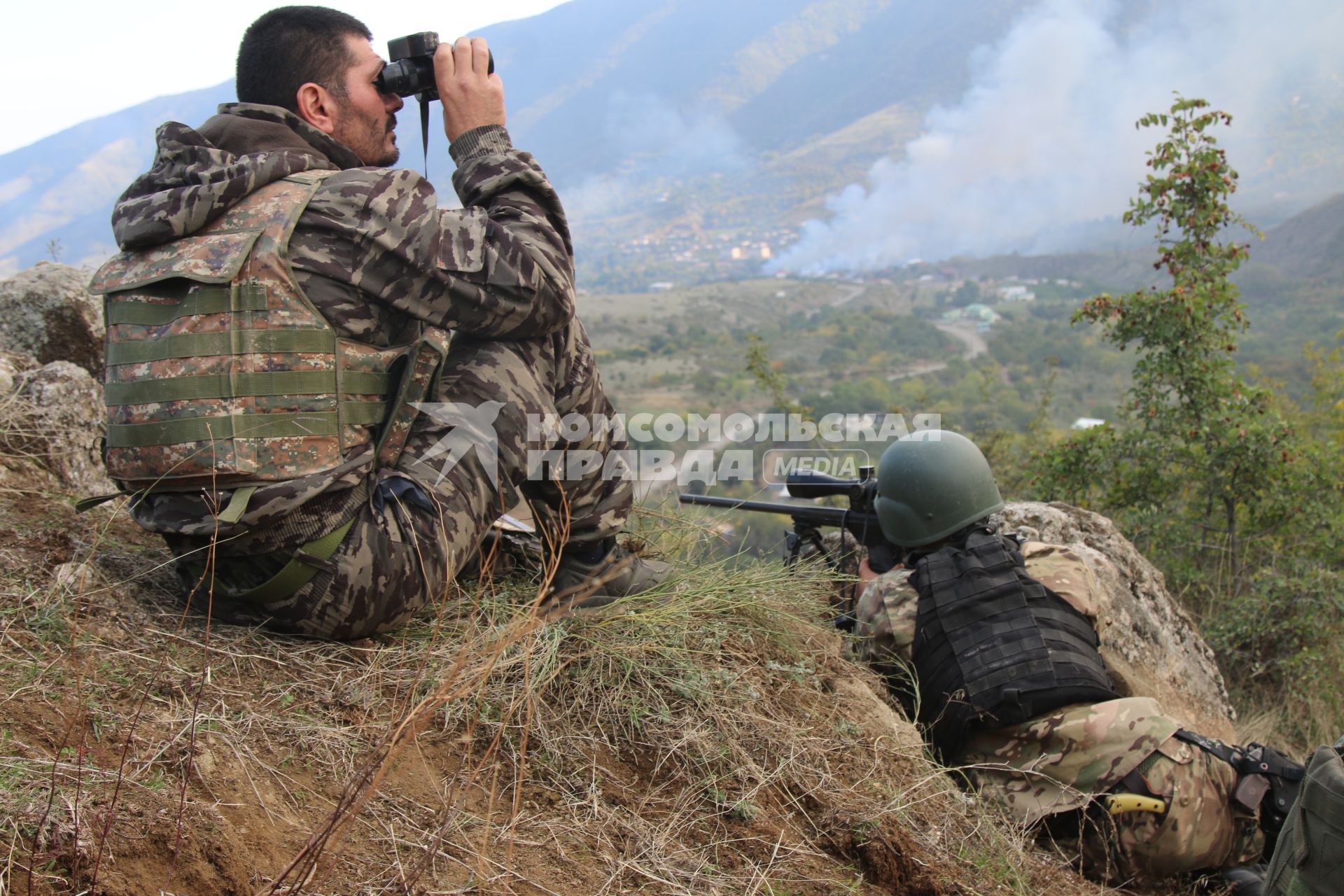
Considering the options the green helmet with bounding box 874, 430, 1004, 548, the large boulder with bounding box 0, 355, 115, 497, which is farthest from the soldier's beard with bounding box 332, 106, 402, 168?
the green helmet with bounding box 874, 430, 1004, 548

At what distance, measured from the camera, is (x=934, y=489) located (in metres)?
3.47

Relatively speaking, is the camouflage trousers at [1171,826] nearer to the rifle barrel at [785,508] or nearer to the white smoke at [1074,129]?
the rifle barrel at [785,508]

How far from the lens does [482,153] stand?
2.59m

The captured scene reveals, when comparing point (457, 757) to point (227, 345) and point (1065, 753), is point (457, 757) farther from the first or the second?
point (1065, 753)

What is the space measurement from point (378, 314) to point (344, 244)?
0.65 ft

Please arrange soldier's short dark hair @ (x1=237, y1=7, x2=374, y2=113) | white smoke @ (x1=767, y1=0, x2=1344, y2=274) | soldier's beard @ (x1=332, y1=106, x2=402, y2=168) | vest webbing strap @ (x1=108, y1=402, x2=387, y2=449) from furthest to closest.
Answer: white smoke @ (x1=767, y1=0, x2=1344, y2=274)
soldier's beard @ (x1=332, y1=106, x2=402, y2=168)
soldier's short dark hair @ (x1=237, y1=7, x2=374, y2=113)
vest webbing strap @ (x1=108, y1=402, x2=387, y2=449)

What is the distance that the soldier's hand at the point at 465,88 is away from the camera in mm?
Answer: 2596

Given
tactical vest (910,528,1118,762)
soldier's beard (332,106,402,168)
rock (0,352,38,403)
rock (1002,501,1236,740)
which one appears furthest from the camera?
rock (1002,501,1236,740)

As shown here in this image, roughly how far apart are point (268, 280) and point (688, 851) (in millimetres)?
1630

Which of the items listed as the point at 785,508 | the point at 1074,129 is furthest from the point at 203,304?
the point at 1074,129

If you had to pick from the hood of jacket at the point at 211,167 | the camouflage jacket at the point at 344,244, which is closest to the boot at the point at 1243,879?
the camouflage jacket at the point at 344,244

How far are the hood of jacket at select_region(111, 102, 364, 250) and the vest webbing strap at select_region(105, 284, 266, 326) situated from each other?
0.16 m

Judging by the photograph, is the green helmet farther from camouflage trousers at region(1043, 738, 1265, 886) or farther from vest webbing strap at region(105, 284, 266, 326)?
vest webbing strap at region(105, 284, 266, 326)

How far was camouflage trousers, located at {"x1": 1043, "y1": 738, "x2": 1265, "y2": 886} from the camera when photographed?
256 cm
